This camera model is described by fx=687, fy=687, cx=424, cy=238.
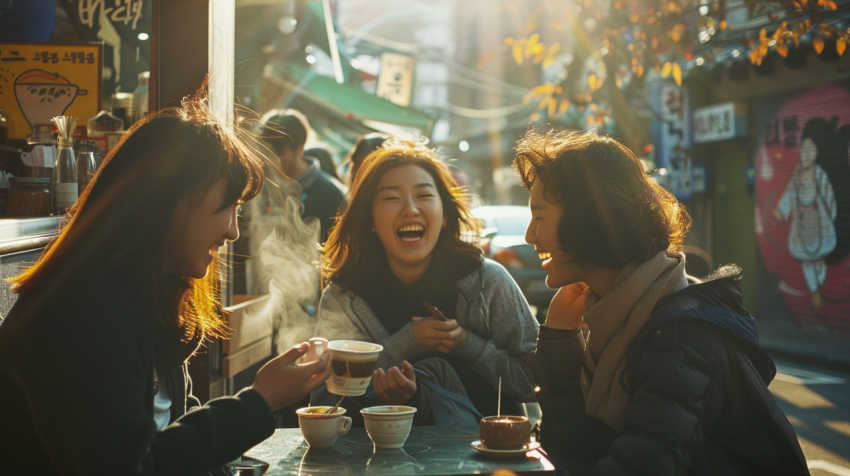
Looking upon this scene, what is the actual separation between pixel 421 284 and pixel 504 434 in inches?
55.5

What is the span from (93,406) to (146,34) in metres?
3.49

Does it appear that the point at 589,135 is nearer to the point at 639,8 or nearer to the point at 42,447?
the point at 42,447

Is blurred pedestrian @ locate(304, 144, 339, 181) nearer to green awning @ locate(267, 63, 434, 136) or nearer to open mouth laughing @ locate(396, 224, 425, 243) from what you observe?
open mouth laughing @ locate(396, 224, 425, 243)

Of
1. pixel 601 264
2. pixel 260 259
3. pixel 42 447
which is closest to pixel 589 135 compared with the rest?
pixel 601 264

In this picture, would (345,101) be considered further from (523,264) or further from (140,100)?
(140,100)

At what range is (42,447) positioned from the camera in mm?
1525

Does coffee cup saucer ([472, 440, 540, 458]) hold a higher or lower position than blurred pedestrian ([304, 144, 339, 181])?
lower

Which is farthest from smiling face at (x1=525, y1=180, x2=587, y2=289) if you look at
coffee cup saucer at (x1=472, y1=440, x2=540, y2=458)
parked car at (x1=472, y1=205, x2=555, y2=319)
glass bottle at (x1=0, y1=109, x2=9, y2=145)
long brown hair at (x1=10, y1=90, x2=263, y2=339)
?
parked car at (x1=472, y1=205, x2=555, y2=319)

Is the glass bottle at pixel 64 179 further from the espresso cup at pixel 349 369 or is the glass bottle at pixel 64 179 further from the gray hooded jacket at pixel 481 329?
the espresso cup at pixel 349 369

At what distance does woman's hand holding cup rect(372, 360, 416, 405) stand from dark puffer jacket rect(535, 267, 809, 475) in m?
0.76

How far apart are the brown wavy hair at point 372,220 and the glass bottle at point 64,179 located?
4.11ft

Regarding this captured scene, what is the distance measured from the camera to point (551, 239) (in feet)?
8.43

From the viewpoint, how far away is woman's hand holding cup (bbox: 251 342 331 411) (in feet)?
6.05

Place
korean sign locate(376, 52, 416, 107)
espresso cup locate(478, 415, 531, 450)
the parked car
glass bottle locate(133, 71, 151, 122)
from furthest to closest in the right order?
1. korean sign locate(376, 52, 416, 107)
2. the parked car
3. glass bottle locate(133, 71, 151, 122)
4. espresso cup locate(478, 415, 531, 450)
